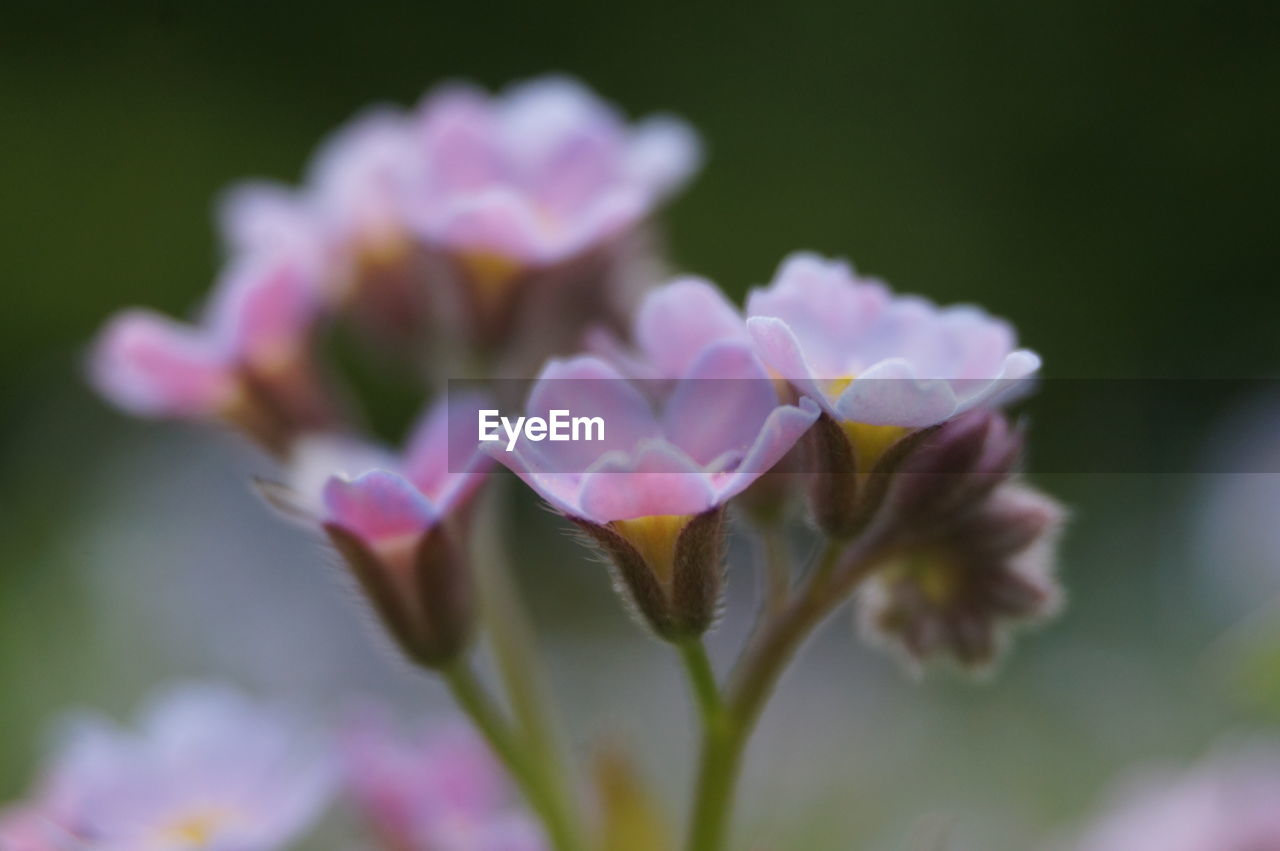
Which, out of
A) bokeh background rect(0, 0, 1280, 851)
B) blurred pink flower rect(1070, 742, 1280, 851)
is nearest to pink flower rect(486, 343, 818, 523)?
blurred pink flower rect(1070, 742, 1280, 851)

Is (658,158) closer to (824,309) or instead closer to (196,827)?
(824,309)

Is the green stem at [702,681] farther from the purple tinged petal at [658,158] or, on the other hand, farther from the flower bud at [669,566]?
the purple tinged petal at [658,158]

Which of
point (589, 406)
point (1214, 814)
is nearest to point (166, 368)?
point (589, 406)

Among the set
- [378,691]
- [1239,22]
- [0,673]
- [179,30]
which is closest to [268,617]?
[378,691]

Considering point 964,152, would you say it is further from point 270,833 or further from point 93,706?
point 270,833

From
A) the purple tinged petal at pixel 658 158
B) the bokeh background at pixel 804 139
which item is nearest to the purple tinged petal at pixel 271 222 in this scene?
the purple tinged petal at pixel 658 158
